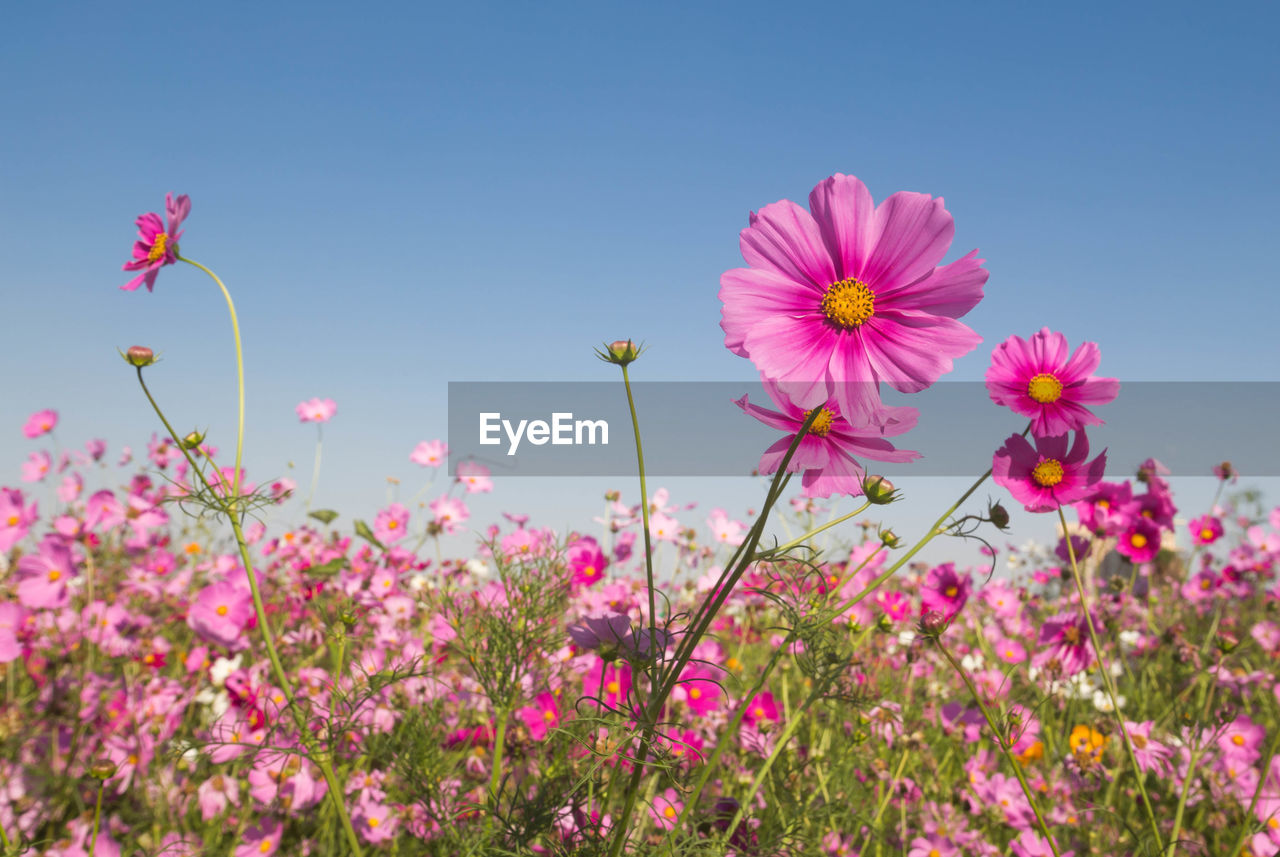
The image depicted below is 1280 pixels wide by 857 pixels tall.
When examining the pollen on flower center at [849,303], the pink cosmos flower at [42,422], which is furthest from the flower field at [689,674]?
the pink cosmos flower at [42,422]

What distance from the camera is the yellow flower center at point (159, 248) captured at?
4.35 ft

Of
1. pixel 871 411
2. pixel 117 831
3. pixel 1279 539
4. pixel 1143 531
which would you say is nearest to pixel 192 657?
pixel 117 831

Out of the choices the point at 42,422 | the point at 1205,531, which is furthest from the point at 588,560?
the point at 42,422

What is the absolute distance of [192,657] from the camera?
7.15ft

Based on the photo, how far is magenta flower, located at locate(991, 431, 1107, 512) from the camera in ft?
3.41

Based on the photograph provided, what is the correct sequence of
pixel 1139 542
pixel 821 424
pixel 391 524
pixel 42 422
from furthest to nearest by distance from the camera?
pixel 42 422
pixel 391 524
pixel 1139 542
pixel 821 424

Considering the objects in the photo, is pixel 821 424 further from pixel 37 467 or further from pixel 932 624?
pixel 37 467

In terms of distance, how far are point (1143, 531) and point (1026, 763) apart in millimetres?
701

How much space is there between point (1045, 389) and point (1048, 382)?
1 cm

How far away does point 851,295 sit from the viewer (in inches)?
27.5

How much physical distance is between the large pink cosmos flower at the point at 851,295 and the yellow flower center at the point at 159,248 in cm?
115

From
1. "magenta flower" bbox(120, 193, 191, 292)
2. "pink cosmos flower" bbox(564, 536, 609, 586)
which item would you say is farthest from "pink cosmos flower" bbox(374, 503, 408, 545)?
"magenta flower" bbox(120, 193, 191, 292)

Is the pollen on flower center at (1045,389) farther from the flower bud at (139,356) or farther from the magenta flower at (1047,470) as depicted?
the flower bud at (139,356)

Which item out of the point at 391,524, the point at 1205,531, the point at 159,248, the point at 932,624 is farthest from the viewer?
the point at 1205,531
